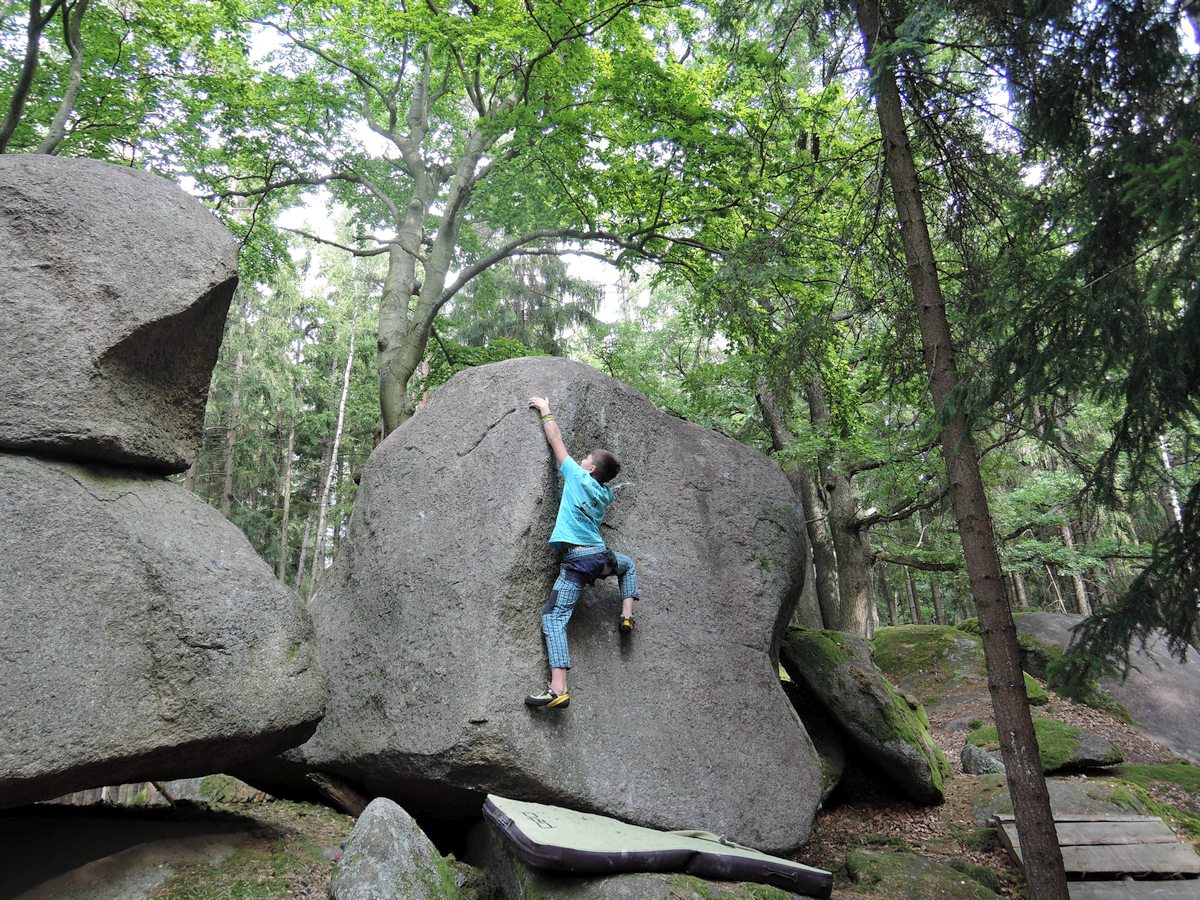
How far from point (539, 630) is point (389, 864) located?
1.96m

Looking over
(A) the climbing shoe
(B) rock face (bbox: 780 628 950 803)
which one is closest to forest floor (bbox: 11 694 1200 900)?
(B) rock face (bbox: 780 628 950 803)

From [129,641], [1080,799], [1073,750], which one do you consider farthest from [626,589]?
[1073,750]

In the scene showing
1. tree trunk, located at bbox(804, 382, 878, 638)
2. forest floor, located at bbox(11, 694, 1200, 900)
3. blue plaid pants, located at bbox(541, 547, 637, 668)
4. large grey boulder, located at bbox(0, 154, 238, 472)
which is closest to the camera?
forest floor, located at bbox(11, 694, 1200, 900)

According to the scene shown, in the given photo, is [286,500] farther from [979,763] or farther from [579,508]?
[979,763]

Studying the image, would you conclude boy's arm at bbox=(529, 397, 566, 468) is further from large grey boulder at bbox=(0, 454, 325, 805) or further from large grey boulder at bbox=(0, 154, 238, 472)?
large grey boulder at bbox=(0, 154, 238, 472)

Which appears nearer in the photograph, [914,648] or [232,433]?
[914,648]

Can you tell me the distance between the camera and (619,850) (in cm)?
421

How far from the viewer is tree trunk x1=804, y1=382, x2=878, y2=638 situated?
43.2 feet

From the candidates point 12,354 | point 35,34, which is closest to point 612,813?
point 12,354

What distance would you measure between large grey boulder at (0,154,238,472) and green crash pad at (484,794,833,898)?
11.9ft

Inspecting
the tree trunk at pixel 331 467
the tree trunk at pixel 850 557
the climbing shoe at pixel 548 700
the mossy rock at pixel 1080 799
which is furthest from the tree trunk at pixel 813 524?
the tree trunk at pixel 331 467

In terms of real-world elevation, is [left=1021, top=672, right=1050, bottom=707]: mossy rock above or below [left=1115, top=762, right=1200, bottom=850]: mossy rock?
above

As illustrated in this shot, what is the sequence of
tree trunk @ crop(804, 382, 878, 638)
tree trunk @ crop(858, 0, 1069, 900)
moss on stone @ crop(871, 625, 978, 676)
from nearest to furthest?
tree trunk @ crop(858, 0, 1069, 900) → moss on stone @ crop(871, 625, 978, 676) → tree trunk @ crop(804, 382, 878, 638)

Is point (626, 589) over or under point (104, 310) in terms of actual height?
under
